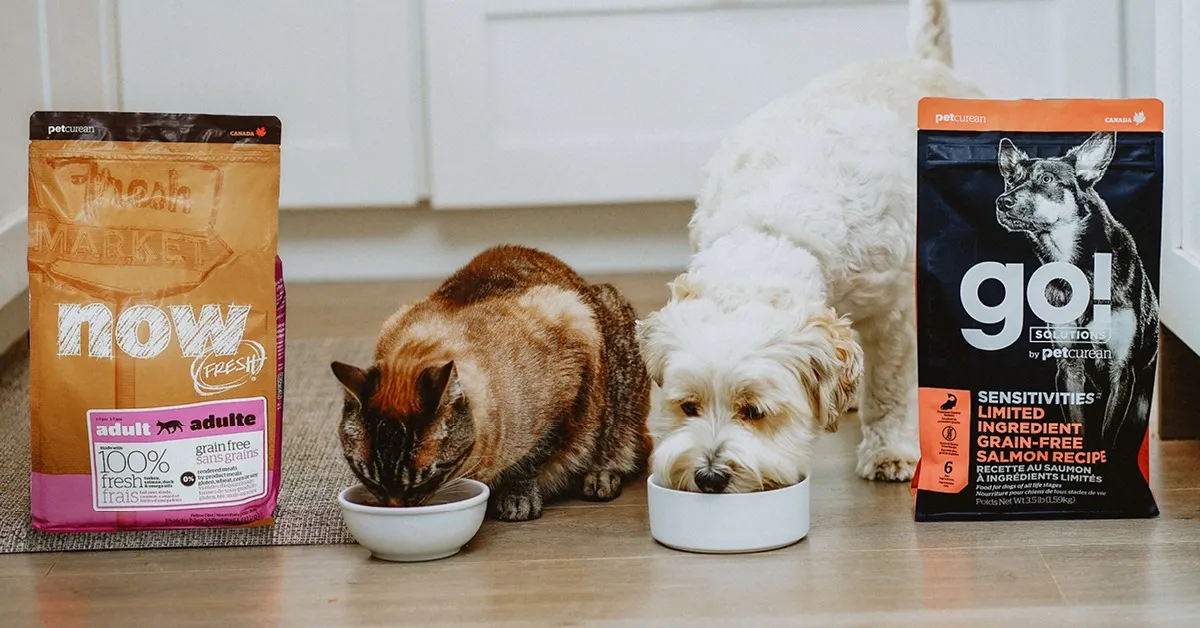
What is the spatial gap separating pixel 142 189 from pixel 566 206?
1.55m

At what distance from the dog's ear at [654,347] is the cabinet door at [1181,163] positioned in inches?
30.5

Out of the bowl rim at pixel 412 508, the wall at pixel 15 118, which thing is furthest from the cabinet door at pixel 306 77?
the bowl rim at pixel 412 508

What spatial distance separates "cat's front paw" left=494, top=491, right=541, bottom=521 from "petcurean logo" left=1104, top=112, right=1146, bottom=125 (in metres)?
0.88

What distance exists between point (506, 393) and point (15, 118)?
129 cm

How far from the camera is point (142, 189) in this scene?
1658 millimetres

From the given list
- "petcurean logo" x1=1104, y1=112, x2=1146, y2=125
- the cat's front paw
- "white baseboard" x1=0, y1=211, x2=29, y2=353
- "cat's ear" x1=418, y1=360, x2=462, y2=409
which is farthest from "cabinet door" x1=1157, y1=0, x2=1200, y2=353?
"white baseboard" x1=0, y1=211, x2=29, y2=353

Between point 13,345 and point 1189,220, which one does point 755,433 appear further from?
point 13,345

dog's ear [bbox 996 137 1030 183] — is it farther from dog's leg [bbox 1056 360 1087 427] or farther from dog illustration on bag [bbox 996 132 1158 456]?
dog's leg [bbox 1056 360 1087 427]

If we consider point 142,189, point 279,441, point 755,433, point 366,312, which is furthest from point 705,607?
point 366,312

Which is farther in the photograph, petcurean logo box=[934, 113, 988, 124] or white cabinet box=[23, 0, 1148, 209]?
white cabinet box=[23, 0, 1148, 209]

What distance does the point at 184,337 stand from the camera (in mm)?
1647

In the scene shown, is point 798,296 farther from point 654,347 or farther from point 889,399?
point 889,399

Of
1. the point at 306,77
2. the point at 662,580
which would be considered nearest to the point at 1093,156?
the point at 662,580

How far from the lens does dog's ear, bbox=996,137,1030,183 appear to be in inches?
65.3
